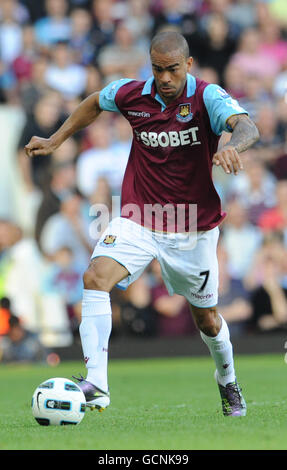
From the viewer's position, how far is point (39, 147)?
8.06 m

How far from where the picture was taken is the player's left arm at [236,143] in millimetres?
6531

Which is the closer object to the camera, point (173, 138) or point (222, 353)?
point (173, 138)

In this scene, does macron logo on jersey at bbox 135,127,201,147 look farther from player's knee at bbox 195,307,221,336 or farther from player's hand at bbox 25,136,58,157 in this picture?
player's knee at bbox 195,307,221,336

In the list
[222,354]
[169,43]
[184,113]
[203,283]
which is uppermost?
[169,43]

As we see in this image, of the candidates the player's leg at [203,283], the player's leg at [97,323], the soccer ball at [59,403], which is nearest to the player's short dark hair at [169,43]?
the player's leg at [203,283]

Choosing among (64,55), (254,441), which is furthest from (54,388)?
(64,55)

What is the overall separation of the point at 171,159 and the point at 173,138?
186 millimetres

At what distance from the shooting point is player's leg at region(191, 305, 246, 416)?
7883mm

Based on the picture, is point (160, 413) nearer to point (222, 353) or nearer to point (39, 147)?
point (222, 353)

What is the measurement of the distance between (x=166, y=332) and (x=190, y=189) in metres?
7.56

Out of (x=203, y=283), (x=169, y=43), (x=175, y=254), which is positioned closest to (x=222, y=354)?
(x=203, y=283)

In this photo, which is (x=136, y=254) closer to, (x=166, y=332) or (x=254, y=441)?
(x=254, y=441)

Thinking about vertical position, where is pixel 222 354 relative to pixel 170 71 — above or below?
below

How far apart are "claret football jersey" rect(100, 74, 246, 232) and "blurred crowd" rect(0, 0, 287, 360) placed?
7224mm
